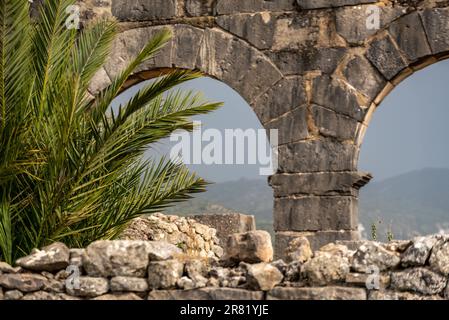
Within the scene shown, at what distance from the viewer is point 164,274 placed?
554 cm

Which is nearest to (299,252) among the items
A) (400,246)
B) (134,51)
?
(400,246)

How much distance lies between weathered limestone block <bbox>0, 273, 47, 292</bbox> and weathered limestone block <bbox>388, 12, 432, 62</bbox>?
4932 mm

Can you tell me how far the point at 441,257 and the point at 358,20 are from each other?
15.7 feet

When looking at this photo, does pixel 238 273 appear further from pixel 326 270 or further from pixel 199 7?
pixel 199 7

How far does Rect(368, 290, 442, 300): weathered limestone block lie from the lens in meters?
5.20

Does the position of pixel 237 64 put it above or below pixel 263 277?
above

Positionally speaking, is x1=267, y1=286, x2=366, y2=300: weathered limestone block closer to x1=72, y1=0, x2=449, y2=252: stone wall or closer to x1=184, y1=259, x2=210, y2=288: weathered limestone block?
x1=184, y1=259, x2=210, y2=288: weathered limestone block

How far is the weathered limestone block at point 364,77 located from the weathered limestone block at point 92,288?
15.1ft

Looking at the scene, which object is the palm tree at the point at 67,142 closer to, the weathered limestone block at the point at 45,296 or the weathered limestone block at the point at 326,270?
the weathered limestone block at the point at 45,296

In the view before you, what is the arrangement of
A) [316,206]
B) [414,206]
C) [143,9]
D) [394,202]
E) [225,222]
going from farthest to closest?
[394,202], [414,206], [225,222], [143,9], [316,206]

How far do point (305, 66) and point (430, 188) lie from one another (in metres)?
187

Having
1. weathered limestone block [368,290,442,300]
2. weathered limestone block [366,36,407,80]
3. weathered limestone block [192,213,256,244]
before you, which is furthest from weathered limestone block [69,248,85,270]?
weathered limestone block [192,213,256,244]
